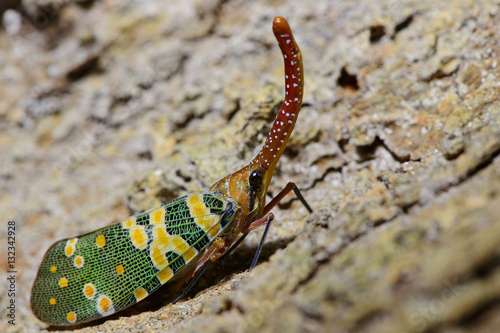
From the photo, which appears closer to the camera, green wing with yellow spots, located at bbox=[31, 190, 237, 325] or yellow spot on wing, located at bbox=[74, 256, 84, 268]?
green wing with yellow spots, located at bbox=[31, 190, 237, 325]

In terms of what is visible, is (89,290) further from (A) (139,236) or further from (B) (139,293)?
A: (A) (139,236)

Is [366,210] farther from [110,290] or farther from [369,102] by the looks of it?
[110,290]

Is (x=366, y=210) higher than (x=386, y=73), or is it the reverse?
(x=386, y=73)

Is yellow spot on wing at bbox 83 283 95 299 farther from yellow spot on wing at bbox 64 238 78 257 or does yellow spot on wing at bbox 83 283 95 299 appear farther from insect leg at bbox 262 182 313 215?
insect leg at bbox 262 182 313 215

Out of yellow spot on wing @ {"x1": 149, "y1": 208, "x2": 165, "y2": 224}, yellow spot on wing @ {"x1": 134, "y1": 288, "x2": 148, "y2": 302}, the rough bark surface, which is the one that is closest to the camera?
the rough bark surface

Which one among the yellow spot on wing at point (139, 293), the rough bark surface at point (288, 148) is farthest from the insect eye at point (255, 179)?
the yellow spot on wing at point (139, 293)

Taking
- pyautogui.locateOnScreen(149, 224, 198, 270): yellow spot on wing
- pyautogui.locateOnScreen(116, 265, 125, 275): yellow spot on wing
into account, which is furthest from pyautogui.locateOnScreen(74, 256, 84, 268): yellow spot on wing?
pyautogui.locateOnScreen(149, 224, 198, 270): yellow spot on wing

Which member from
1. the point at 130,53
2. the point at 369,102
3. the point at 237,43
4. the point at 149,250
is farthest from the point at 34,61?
the point at 369,102
